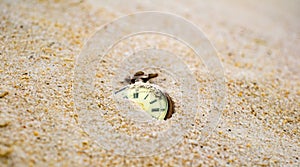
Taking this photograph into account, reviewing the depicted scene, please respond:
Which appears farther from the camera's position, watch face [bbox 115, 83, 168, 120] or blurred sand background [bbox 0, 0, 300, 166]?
watch face [bbox 115, 83, 168, 120]

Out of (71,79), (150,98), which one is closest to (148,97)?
(150,98)

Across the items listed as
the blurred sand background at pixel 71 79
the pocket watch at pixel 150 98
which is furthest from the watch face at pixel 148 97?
the blurred sand background at pixel 71 79

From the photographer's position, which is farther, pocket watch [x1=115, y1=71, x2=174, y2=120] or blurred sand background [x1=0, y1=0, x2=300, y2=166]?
pocket watch [x1=115, y1=71, x2=174, y2=120]

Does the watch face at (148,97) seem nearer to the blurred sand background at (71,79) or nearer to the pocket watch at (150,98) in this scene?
the pocket watch at (150,98)

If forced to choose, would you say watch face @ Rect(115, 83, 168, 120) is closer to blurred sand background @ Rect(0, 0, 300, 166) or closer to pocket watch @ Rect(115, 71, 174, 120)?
pocket watch @ Rect(115, 71, 174, 120)

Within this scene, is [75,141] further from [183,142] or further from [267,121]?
[267,121]

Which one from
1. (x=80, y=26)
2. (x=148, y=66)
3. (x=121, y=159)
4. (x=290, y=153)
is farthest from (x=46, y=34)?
(x=290, y=153)

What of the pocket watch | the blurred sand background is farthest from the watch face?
the blurred sand background
